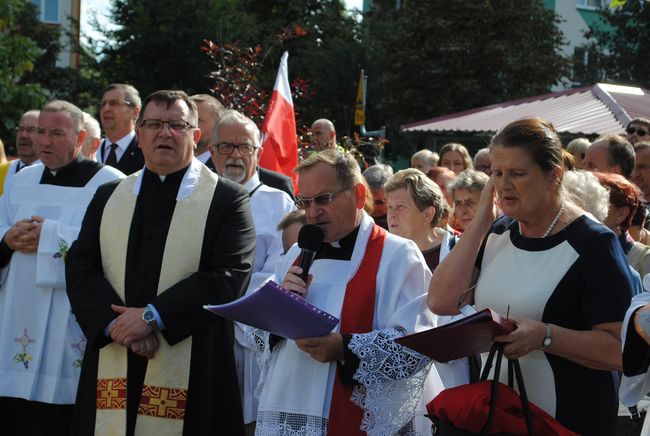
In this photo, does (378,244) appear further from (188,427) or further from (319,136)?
(319,136)

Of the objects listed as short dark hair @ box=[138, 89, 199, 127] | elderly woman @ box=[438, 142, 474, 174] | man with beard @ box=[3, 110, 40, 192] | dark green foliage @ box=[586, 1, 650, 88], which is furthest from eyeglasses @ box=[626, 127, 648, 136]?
dark green foliage @ box=[586, 1, 650, 88]

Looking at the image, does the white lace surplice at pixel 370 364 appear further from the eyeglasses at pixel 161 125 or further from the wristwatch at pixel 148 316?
the eyeglasses at pixel 161 125

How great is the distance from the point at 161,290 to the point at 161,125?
91cm

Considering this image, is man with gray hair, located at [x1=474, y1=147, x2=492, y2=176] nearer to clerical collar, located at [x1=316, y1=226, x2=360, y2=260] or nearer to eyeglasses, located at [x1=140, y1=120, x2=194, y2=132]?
eyeglasses, located at [x1=140, y1=120, x2=194, y2=132]

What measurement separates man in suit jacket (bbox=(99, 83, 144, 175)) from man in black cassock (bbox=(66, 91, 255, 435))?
2.90m

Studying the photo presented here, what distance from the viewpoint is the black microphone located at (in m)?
4.42

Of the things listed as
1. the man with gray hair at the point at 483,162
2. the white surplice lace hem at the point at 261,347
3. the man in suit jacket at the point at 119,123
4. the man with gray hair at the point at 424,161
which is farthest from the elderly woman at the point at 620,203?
the man with gray hair at the point at 424,161

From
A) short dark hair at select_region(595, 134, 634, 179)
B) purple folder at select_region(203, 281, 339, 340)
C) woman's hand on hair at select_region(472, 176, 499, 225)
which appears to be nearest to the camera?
purple folder at select_region(203, 281, 339, 340)

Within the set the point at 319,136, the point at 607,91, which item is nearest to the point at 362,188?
the point at 319,136

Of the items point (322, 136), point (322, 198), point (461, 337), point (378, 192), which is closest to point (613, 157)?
point (378, 192)

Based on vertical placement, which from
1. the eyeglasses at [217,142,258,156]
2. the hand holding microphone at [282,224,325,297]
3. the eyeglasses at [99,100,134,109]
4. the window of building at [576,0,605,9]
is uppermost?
the window of building at [576,0,605,9]

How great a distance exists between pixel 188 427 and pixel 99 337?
0.66 metres

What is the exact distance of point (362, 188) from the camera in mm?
4676

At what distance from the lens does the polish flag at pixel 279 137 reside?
9156 mm
